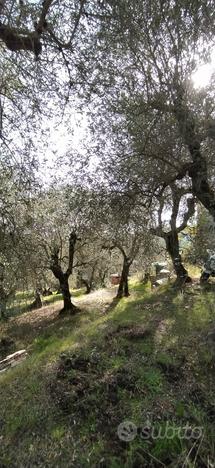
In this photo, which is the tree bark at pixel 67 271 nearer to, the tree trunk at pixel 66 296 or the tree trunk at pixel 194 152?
the tree trunk at pixel 66 296

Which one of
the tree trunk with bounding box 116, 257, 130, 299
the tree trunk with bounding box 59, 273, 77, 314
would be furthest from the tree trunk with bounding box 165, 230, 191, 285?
the tree trunk with bounding box 59, 273, 77, 314

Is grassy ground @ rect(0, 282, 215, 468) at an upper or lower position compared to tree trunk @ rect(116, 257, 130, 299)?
lower

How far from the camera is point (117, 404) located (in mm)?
4770

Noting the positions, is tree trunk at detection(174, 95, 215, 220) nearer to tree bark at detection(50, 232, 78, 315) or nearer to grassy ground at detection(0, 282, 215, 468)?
grassy ground at detection(0, 282, 215, 468)

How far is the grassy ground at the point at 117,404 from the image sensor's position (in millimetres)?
3816

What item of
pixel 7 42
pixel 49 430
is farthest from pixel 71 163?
pixel 49 430

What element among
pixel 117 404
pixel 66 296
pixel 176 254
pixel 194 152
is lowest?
pixel 117 404

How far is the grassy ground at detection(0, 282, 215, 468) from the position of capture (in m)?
3.82

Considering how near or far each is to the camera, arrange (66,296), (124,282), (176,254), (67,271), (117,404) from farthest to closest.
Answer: (124,282) < (66,296) < (67,271) < (176,254) < (117,404)

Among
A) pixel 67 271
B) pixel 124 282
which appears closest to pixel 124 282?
pixel 124 282

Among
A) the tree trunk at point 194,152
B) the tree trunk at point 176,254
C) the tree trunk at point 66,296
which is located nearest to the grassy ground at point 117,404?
the tree trunk at point 194,152

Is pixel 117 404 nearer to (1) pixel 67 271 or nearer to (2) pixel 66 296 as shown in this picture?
(1) pixel 67 271

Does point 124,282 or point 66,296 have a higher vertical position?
point 124,282

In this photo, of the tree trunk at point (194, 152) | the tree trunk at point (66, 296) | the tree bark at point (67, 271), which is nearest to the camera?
the tree trunk at point (194, 152)
